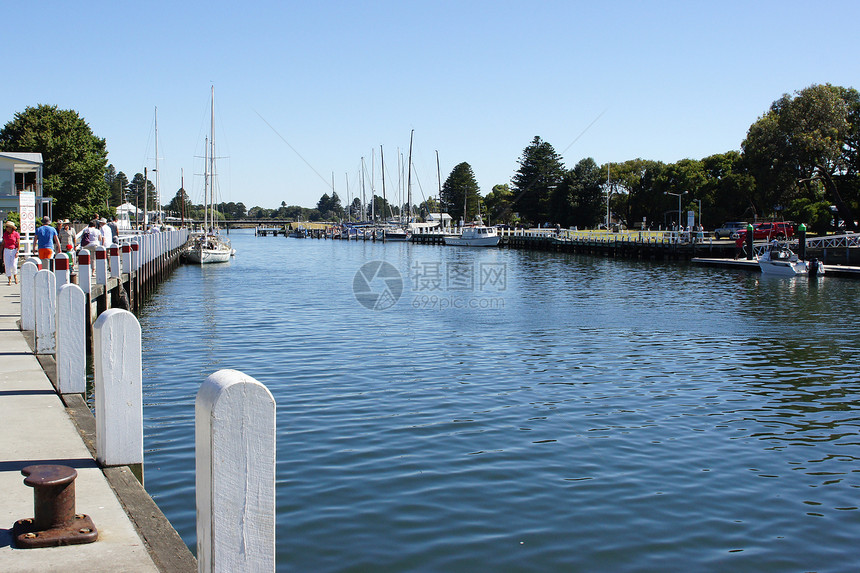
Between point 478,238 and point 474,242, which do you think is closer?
point 478,238

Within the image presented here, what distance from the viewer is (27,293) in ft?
44.8

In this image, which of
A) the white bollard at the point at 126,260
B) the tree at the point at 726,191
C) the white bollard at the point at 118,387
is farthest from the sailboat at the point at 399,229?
the white bollard at the point at 118,387

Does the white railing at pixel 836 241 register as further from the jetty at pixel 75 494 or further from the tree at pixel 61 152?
the tree at pixel 61 152

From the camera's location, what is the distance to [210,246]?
62.5 metres

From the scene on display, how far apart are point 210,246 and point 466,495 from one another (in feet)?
186

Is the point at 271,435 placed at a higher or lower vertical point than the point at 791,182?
lower

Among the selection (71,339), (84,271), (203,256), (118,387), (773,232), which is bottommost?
(118,387)

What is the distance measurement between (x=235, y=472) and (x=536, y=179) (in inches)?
5759

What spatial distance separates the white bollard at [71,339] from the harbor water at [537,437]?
1561 mm

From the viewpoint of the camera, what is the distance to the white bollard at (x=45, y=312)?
452 inches

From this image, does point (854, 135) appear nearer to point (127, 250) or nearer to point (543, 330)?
point (543, 330)

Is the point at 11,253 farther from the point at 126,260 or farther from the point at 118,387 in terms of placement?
the point at 118,387

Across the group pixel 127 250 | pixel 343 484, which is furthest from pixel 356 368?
pixel 127 250

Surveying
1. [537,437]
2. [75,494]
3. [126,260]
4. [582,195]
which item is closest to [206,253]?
[126,260]
